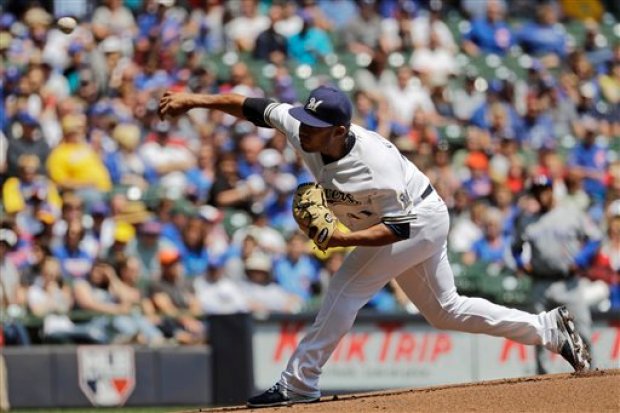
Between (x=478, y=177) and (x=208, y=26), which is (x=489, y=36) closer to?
(x=478, y=177)

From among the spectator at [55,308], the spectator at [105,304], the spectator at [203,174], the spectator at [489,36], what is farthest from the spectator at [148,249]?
the spectator at [489,36]

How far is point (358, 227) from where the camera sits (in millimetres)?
6926

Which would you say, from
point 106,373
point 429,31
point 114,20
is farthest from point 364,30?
point 106,373

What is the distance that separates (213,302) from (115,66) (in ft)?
12.7

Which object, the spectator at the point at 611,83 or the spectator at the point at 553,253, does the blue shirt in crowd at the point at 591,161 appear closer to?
the spectator at the point at 611,83

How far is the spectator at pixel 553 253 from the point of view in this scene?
10.3 m

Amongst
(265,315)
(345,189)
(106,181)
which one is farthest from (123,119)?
(345,189)

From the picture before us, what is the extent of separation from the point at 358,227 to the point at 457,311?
738 millimetres

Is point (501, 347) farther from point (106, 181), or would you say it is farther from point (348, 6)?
point (348, 6)

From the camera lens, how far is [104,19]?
50.3 feet

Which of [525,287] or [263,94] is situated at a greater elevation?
[263,94]

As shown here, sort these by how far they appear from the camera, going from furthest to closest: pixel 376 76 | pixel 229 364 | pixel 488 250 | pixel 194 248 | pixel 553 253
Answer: pixel 376 76 < pixel 488 250 < pixel 194 248 < pixel 229 364 < pixel 553 253

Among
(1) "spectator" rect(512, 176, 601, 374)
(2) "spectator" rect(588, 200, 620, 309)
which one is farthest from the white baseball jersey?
(2) "spectator" rect(588, 200, 620, 309)

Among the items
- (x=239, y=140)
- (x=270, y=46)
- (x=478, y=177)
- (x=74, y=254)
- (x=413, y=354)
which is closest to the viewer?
(x=413, y=354)
